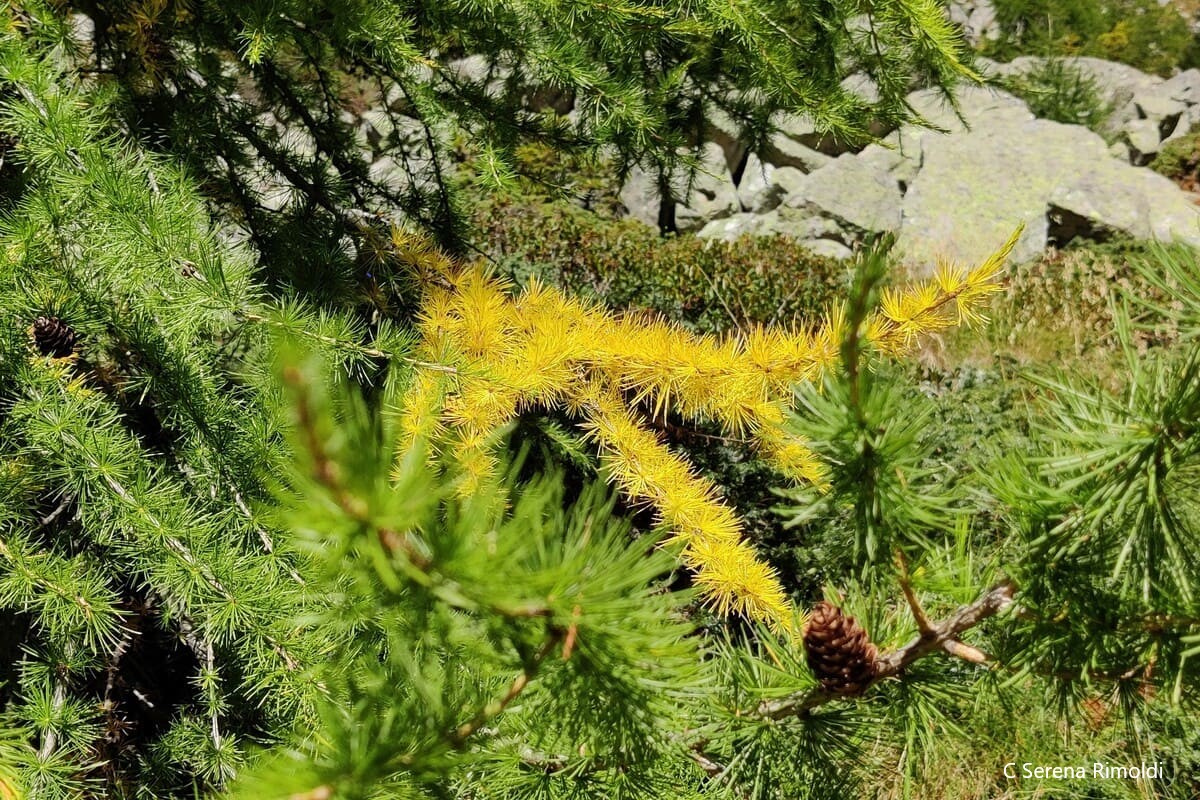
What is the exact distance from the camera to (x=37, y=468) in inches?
48.7

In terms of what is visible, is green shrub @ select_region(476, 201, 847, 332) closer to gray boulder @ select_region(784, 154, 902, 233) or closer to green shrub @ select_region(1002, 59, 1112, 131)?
gray boulder @ select_region(784, 154, 902, 233)

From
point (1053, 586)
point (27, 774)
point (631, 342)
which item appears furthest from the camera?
point (631, 342)

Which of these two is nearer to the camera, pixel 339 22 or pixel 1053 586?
pixel 1053 586

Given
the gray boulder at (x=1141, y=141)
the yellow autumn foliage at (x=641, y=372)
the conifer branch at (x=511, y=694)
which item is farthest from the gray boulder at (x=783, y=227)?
the conifer branch at (x=511, y=694)

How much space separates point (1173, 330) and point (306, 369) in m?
0.49

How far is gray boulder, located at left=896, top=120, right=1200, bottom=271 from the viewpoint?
7.58 meters

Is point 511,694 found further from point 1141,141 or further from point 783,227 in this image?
point 1141,141

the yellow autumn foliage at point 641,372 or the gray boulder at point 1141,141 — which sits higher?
the yellow autumn foliage at point 641,372

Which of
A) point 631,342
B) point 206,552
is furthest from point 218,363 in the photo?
point 631,342

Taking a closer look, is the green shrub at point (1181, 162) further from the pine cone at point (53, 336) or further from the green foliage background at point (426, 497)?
the pine cone at point (53, 336)

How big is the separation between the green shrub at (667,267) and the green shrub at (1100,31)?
8.36 metres

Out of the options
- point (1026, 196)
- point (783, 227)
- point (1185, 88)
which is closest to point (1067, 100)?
point (1185, 88)

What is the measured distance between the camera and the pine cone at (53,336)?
129 centimetres

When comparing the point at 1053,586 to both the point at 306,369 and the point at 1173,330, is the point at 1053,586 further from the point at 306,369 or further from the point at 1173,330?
the point at 306,369
